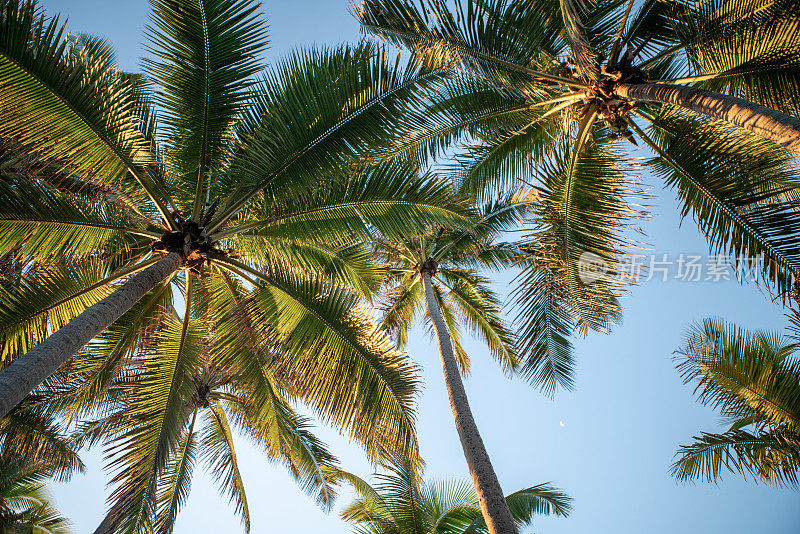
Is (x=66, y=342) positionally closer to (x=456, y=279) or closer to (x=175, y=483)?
(x=175, y=483)

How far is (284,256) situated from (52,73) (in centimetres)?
314

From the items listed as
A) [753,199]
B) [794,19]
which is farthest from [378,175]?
[794,19]

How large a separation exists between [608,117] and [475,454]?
16.6 feet

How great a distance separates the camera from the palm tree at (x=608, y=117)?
5.34 m

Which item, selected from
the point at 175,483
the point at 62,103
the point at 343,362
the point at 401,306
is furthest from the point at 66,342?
the point at 401,306

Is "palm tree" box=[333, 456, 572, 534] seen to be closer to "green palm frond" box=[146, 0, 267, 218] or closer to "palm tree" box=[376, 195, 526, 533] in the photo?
"palm tree" box=[376, 195, 526, 533]

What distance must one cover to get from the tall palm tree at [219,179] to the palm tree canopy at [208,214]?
0.02 m

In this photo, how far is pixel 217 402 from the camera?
33.1ft

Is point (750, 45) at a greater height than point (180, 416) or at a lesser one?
greater

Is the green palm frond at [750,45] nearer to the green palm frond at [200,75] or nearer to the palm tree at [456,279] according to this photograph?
the palm tree at [456,279]

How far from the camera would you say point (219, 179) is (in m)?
6.10

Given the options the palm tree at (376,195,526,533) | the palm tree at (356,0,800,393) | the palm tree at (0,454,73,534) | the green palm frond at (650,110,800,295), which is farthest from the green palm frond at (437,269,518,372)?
the palm tree at (0,454,73,534)

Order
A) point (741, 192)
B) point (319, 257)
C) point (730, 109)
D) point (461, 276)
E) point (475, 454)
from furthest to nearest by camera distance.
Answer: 1. point (461, 276)
2. point (319, 257)
3. point (475, 454)
4. point (741, 192)
5. point (730, 109)

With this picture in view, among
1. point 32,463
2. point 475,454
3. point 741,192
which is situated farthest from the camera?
point 32,463
